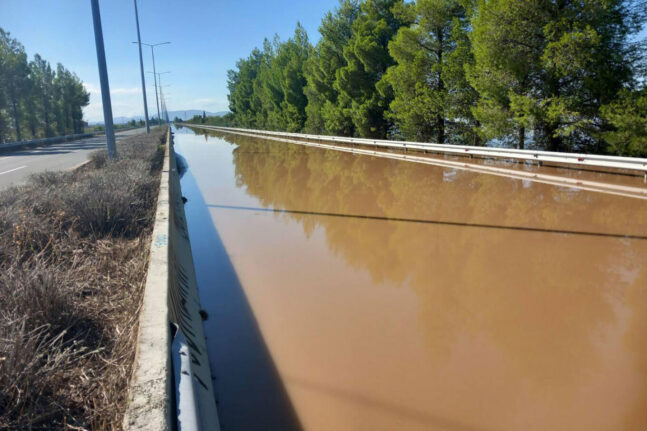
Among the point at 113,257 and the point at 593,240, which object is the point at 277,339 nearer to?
the point at 113,257

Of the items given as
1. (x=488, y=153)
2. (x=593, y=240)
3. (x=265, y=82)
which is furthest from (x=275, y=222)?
(x=265, y=82)

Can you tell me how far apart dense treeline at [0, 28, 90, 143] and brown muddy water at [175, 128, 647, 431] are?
4499 centimetres

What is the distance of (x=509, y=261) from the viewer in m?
5.79

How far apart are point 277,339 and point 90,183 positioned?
5.32m

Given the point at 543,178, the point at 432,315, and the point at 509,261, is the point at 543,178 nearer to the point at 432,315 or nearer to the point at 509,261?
the point at 509,261

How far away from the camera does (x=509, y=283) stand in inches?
201

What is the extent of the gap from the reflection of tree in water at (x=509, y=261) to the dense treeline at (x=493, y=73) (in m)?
5.36

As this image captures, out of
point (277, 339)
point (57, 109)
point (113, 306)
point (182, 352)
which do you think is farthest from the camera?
point (57, 109)

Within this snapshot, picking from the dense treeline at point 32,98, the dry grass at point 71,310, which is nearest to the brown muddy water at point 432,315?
the dry grass at point 71,310

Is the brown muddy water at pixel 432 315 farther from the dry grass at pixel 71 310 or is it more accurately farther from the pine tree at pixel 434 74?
the pine tree at pixel 434 74

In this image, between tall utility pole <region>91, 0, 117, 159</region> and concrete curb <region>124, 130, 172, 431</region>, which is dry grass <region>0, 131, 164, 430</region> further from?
tall utility pole <region>91, 0, 117, 159</region>

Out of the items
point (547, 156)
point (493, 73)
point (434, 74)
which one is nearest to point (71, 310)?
point (547, 156)

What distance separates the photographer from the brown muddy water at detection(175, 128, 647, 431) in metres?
3.10

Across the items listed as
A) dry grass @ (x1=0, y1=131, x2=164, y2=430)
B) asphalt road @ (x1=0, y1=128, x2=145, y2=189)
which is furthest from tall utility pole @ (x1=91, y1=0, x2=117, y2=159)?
dry grass @ (x1=0, y1=131, x2=164, y2=430)
